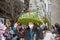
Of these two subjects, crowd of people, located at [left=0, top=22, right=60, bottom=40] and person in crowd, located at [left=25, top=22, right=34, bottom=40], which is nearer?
crowd of people, located at [left=0, top=22, right=60, bottom=40]

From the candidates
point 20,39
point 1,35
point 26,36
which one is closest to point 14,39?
point 20,39

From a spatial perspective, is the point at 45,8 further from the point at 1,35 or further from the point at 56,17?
the point at 1,35

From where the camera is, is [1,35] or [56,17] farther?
[56,17]

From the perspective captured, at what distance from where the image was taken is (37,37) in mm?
8195

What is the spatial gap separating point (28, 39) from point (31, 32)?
0.28 m

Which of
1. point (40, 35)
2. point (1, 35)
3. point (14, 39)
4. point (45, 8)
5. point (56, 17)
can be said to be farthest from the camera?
point (45, 8)

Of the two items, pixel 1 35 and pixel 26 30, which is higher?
pixel 1 35

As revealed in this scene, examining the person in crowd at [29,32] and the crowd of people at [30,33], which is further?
the person in crowd at [29,32]

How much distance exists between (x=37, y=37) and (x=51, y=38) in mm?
1440

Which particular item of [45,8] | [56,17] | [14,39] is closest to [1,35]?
[14,39]

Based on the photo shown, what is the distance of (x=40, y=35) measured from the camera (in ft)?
26.8

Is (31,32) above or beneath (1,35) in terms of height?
beneath

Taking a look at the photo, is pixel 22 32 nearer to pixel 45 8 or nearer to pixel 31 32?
pixel 31 32

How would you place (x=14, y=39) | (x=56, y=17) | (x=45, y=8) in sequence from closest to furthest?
(x=14, y=39), (x=56, y=17), (x=45, y=8)
